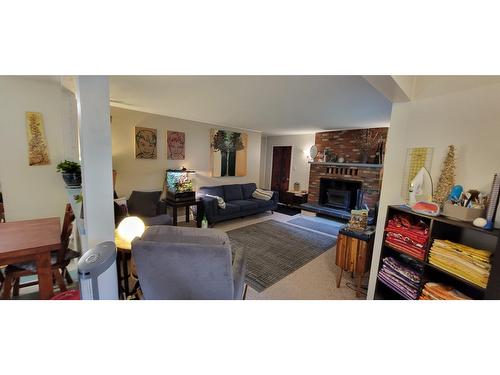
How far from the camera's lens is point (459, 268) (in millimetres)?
1188

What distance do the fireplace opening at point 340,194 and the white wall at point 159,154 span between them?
2.74 metres

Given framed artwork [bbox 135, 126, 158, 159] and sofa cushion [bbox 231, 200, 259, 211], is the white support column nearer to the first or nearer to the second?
framed artwork [bbox 135, 126, 158, 159]

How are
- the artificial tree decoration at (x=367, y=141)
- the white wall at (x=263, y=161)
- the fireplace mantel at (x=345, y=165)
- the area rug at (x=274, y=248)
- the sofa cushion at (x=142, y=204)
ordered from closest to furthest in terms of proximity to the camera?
the area rug at (x=274, y=248)
the sofa cushion at (x=142, y=204)
the fireplace mantel at (x=345, y=165)
the artificial tree decoration at (x=367, y=141)
the white wall at (x=263, y=161)

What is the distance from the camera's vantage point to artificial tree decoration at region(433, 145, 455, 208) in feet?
4.42

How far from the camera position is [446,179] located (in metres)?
1.37

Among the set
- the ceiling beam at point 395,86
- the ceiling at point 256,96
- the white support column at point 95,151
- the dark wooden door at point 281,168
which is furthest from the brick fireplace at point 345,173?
the white support column at point 95,151

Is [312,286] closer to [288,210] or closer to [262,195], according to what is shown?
[262,195]

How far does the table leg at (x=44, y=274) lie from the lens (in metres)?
1.45

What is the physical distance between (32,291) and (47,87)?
2196 millimetres

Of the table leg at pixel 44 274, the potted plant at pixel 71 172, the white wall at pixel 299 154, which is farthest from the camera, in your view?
the white wall at pixel 299 154

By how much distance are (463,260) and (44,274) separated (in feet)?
9.44

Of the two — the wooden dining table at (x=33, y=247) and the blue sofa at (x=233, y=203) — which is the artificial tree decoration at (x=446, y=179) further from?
the blue sofa at (x=233, y=203)
